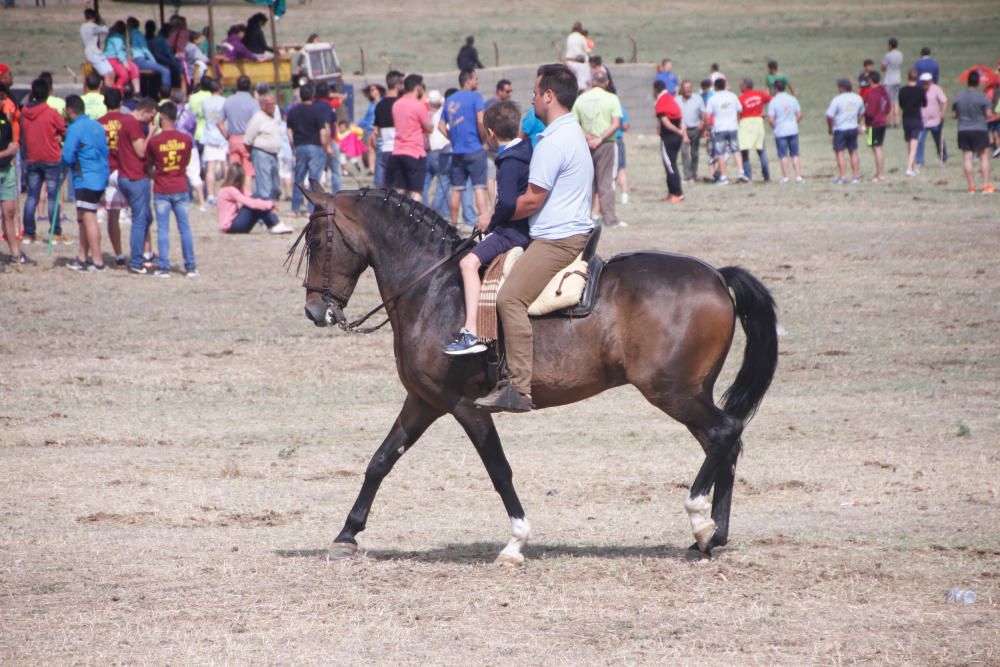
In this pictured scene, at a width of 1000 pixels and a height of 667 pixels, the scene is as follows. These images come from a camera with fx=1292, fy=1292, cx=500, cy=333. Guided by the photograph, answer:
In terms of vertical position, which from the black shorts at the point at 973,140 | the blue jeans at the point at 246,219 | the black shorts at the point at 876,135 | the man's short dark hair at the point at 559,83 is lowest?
the blue jeans at the point at 246,219

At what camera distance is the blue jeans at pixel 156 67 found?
29.0m

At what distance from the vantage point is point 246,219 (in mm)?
20656

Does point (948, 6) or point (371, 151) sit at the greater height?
point (948, 6)

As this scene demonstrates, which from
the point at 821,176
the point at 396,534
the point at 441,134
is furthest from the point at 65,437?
the point at 821,176

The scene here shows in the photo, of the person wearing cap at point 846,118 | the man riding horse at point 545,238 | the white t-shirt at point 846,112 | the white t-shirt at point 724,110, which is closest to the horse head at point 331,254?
the man riding horse at point 545,238

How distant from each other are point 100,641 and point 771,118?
22955mm

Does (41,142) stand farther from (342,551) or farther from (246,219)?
(342,551)

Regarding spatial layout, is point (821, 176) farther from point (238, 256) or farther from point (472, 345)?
point (472, 345)

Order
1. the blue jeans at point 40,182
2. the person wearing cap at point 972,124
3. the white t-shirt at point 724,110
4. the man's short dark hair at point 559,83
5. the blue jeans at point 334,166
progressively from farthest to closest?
the white t-shirt at point 724,110, the person wearing cap at point 972,124, the blue jeans at point 334,166, the blue jeans at point 40,182, the man's short dark hair at point 559,83

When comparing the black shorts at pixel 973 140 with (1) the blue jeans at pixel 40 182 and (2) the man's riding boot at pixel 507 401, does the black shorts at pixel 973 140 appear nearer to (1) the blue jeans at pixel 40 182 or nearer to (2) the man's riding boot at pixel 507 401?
(1) the blue jeans at pixel 40 182

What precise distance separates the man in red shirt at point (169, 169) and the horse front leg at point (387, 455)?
10224 mm

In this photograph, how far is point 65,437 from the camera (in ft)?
35.2

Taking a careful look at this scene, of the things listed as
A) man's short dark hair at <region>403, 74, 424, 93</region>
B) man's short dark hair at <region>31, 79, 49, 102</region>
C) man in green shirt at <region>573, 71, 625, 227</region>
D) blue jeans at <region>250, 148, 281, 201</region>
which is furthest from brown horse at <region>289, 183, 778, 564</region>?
blue jeans at <region>250, 148, 281, 201</region>

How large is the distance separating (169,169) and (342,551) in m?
10.7
